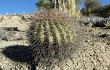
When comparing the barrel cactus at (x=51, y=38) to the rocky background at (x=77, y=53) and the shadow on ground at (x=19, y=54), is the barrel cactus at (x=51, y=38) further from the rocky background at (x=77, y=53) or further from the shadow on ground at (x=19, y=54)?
the shadow on ground at (x=19, y=54)

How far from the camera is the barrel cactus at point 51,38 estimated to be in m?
8.11

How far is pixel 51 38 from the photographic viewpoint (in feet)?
26.5

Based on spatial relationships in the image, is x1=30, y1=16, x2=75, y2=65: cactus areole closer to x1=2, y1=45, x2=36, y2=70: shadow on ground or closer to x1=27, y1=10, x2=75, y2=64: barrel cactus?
x1=27, y1=10, x2=75, y2=64: barrel cactus

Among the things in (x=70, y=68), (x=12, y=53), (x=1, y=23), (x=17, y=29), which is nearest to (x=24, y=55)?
(x=12, y=53)

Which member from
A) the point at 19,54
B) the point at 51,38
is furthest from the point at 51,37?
the point at 19,54

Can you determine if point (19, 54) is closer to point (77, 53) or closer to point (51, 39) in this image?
point (77, 53)

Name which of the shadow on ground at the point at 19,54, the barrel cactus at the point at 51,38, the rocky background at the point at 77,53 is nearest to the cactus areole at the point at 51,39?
the barrel cactus at the point at 51,38

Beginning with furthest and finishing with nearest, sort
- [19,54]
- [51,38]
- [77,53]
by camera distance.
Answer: [19,54], [77,53], [51,38]

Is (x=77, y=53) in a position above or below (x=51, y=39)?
below

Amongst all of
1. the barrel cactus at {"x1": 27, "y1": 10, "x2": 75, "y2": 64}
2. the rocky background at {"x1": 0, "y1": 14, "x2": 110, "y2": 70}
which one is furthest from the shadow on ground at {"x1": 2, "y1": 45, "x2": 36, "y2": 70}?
the barrel cactus at {"x1": 27, "y1": 10, "x2": 75, "y2": 64}

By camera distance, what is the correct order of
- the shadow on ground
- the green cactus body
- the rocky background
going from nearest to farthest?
the green cactus body
the rocky background
the shadow on ground

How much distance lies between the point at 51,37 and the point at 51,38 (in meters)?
0.02

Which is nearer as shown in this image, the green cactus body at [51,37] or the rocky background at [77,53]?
the green cactus body at [51,37]

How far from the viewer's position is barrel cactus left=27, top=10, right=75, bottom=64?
8109 mm
